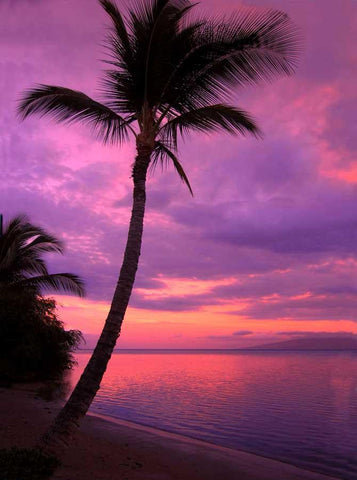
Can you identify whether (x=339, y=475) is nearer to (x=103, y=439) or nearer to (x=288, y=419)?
(x=103, y=439)

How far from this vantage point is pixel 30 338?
2284 cm

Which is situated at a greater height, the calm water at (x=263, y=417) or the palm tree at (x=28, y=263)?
the palm tree at (x=28, y=263)

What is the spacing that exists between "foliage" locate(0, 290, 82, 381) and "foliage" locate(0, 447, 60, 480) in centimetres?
1615

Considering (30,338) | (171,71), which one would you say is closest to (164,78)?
(171,71)

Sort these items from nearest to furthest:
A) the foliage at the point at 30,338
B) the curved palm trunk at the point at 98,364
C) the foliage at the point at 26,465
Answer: the foliage at the point at 26,465
the curved palm trunk at the point at 98,364
the foliage at the point at 30,338

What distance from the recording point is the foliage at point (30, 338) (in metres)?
22.6

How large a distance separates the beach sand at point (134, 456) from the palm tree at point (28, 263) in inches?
480

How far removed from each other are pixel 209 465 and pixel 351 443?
855 cm

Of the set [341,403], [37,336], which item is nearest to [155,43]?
[37,336]

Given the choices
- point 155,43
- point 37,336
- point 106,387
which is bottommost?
point 106,387

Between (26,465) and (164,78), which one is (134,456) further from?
(164,78)

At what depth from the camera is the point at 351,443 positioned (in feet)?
53.1

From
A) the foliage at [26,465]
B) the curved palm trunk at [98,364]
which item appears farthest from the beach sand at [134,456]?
the curved palm trunk at [98,364]

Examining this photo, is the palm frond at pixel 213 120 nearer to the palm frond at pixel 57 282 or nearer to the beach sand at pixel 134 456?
the beach sand at pixel 134 456
